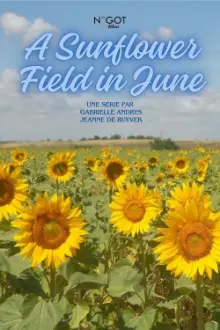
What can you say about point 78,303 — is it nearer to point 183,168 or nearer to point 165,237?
point 165,237

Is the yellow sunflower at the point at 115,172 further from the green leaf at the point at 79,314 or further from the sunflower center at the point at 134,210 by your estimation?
the green leaf at the point at 79,314

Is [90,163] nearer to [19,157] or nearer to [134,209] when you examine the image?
[19,157]

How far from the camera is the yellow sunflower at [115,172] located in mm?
6152

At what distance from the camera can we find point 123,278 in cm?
298

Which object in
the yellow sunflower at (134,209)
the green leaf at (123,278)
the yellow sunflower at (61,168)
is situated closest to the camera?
the green leaf at (123,278)

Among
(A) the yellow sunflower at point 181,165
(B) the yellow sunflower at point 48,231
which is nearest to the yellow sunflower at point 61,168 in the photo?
(A) the yellow sunflower at point 181,165

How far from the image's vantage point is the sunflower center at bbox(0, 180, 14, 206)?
3150 millimetres

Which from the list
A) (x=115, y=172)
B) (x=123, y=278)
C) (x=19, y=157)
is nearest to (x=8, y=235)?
(x=123, y=278)

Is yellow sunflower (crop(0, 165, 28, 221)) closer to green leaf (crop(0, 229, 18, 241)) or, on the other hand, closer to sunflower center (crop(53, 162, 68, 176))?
green leaf (crop(0, 229, 18, 241))

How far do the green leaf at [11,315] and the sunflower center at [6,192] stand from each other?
639 mm

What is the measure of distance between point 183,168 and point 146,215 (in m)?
6.17

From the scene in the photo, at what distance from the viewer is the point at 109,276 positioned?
9.71 ft

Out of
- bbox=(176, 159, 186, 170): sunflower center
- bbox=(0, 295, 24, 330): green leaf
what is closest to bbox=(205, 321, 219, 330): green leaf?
bbox=(0, 295, 24, 330): green leaf

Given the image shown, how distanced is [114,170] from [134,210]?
277cm
